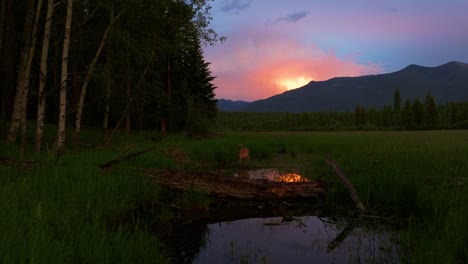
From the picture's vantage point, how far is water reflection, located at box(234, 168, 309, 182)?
35.8 feet

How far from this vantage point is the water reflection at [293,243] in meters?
4.95

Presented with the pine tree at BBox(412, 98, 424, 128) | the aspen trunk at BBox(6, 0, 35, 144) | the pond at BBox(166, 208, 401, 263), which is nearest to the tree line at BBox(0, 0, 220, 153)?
the aspen trunk at BBox(6, 0, 35, 144)

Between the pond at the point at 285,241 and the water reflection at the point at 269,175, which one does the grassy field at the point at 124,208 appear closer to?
the pond at the point at 285,241

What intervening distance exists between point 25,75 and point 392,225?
1389 cm

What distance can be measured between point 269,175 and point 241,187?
4716mm

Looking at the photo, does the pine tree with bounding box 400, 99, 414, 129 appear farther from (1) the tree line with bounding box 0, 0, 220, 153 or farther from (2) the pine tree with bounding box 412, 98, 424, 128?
(1) the tree line with bounding box 0, 0, 220, 153

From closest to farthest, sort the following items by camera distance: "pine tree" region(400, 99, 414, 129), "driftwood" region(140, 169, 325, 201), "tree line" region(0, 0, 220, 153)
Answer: "driftwood" region(140, 169, 325, 201) < "tree line" region(0, 0, 220, 153) < "pine tree" region(400, 99, 414, 129)

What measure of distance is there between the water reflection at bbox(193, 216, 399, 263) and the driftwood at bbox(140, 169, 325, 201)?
879 millimetres

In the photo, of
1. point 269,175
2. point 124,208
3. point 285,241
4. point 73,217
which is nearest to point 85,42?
point 269,175

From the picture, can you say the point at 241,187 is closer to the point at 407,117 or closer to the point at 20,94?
the point at 20,94

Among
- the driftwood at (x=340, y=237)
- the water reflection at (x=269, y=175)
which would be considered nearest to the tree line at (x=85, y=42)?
the water reflection at (x=269, y=175)

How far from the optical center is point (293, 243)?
5633mm

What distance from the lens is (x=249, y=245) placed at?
552 cm

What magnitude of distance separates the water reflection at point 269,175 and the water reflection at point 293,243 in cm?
406
